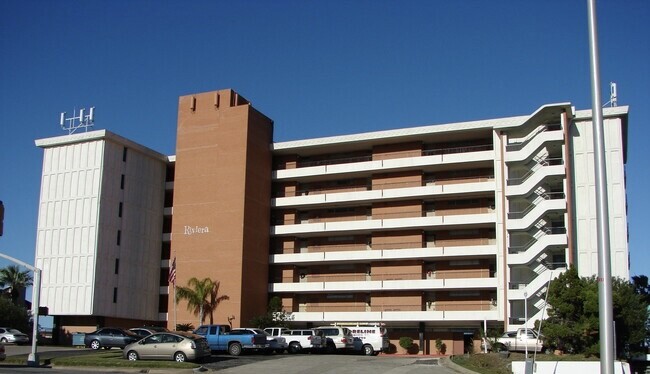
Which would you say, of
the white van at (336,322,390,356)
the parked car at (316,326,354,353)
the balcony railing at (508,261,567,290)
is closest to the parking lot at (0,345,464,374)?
the parked car at (316,326,354,353)

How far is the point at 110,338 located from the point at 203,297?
1221 centimetres

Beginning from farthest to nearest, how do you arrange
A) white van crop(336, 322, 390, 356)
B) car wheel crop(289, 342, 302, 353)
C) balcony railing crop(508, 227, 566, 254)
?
balcony railing crop(508, 227, 566, 254) < white van crop(336, 322, 390, 356) < car wheel crop(289, 342, 302, 353)

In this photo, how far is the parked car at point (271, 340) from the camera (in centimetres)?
4425

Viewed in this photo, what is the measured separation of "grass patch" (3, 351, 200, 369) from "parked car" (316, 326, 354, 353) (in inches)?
586

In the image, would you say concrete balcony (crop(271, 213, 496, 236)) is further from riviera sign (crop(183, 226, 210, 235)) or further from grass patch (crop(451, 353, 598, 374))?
grass patch (crop(451, 353, 598, 374))

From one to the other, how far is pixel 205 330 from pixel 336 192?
2654cm

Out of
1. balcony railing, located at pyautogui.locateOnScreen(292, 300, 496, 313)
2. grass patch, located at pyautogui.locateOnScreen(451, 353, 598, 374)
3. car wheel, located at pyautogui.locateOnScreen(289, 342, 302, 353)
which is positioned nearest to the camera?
grass patch, located at pyautogui.locateOnScreen(451, 353, 598, 374)

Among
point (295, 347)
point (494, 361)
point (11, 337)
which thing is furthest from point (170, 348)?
point (11, 337)

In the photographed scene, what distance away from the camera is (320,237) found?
68000mm

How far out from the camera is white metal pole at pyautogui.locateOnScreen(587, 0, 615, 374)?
13.3 metres

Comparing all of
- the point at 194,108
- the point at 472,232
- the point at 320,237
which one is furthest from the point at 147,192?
the point at 472,232

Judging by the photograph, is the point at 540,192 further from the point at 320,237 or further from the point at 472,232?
the point at 320,237

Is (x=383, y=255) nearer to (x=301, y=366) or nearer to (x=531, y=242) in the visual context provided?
(x=531, y=242)

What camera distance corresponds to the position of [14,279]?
249 feet
